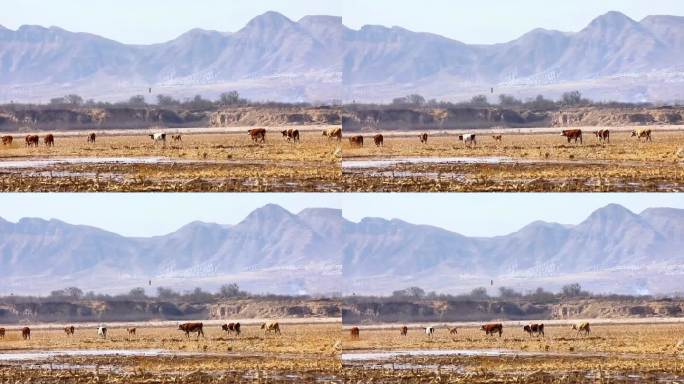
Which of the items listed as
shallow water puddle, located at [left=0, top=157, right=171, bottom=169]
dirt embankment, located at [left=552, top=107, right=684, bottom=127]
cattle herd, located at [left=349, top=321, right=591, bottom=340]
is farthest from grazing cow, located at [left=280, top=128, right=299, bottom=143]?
dirt embankment, located at [left=552, top=107, right=684, bottom=127]

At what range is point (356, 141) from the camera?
38.7 meters

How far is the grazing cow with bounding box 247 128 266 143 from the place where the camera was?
3678 centimetres

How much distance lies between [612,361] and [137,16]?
1574 cm

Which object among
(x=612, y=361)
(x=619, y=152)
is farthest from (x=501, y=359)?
(x=619, y=152)

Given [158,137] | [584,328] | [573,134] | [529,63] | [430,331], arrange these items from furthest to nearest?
[529,63], [430,331], [584,328], [573,134], [158,137]

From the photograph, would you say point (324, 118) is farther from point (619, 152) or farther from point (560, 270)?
point (560, 270)

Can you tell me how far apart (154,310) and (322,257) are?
571 centimetres

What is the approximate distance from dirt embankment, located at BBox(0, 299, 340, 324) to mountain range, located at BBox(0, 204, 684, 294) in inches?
28.9

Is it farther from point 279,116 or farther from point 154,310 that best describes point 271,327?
point 154,310

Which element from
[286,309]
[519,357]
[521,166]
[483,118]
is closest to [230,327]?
[286,309]

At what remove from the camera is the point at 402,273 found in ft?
173

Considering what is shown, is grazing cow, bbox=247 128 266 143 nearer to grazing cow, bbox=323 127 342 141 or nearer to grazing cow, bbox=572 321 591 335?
grazing cow, bbox=323 127 342 141

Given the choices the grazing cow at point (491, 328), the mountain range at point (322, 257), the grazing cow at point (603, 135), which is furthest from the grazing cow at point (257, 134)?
the grazing cow at point (603, 135)

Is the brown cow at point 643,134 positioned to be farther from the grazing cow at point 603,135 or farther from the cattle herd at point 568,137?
the grazing cow at point 603,135
